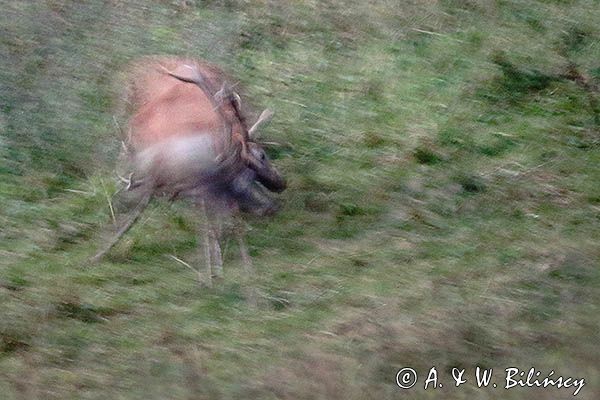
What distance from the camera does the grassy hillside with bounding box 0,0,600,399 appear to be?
4715 mm

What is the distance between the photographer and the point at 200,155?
5.87 m

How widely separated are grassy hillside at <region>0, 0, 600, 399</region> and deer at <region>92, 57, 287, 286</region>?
0.65 feet

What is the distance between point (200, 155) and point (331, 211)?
104cm

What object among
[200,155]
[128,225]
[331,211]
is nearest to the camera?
[200,155]

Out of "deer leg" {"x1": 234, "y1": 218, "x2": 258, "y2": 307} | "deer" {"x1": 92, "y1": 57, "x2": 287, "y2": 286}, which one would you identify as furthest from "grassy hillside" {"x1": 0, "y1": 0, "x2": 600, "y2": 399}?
"deer" {"x1": 92, "y1": 57, "x2": 287, "y2": 286}

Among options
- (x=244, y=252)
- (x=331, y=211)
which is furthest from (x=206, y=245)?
(x=331, y=211)

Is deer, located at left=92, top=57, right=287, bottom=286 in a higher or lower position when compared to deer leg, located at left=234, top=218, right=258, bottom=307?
higher

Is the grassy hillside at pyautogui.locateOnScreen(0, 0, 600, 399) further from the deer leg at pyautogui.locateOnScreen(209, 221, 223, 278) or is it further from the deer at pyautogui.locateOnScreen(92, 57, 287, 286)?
the deer at pyautogui.locateOnScreen(92, 57, 287, 286)

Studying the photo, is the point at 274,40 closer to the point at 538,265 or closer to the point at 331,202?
the point at 331,202

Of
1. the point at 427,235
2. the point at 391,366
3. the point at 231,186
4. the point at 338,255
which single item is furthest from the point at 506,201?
the point at 391,366

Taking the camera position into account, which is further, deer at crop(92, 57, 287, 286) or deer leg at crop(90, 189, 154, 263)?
deer leg at crop(90, 189, 154, 263)

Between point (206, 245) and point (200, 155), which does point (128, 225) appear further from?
point (200, 155)

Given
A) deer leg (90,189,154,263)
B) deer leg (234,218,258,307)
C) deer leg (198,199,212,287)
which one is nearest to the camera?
deer leg (234,218,258,307)

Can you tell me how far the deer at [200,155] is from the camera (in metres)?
5.88
